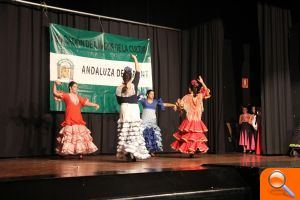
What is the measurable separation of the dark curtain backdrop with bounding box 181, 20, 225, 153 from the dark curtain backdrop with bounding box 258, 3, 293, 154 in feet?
2.83

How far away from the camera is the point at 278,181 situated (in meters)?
2.31

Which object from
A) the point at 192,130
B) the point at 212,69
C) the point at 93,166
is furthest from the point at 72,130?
the point at 212,69

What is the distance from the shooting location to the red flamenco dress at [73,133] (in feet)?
19.5

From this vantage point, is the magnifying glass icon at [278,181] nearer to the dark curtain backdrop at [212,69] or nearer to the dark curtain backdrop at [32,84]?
the dark curtain backdrop at [32,84]

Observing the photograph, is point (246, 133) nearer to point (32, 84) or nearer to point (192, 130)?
point (192, 130)

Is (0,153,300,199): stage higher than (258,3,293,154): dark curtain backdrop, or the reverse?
(258,3,293,154): dark curtain backdrop

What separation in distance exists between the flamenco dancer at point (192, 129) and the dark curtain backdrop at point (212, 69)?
1.36 meters

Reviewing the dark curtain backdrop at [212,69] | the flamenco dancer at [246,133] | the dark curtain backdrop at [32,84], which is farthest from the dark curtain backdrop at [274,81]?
the dark curtain backdrop at [32,84]

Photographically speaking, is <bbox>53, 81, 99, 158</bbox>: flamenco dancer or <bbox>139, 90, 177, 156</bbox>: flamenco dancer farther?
<bbox>139, 90, 177, 156</bbox>: flamenco dancer

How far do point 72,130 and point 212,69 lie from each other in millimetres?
3411

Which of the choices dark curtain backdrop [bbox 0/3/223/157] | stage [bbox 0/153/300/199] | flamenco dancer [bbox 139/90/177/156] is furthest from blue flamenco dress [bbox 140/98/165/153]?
stage [bbox 0/153/300/199]

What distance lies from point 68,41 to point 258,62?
3794 mm

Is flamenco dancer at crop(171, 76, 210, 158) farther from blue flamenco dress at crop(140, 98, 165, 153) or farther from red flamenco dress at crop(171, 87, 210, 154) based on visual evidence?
blue flamenco dress at crop(140, 98, 165, 153)

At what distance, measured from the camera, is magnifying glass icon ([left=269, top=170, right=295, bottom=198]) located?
2.28 meters
